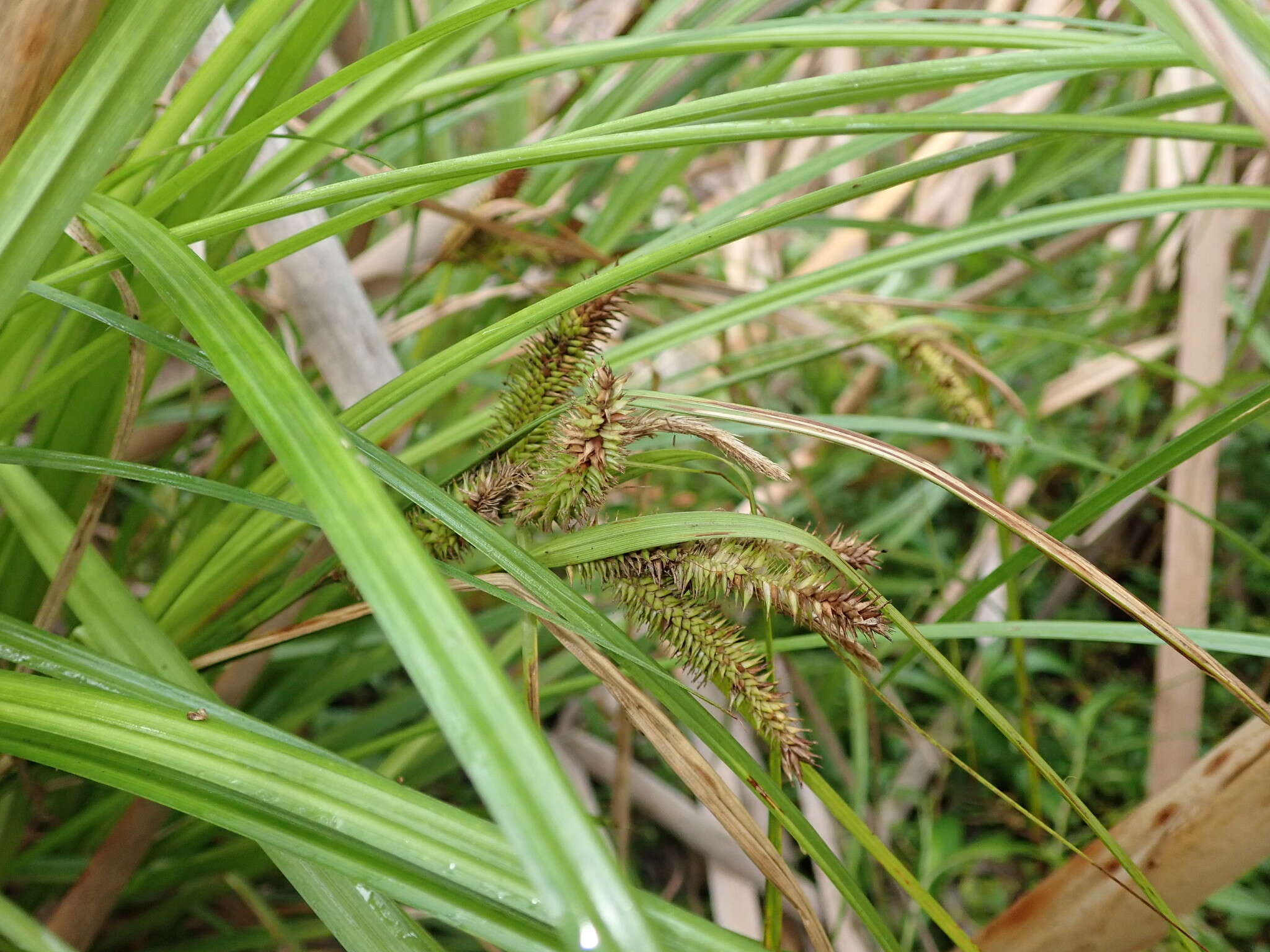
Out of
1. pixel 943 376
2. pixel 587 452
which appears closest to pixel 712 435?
pixel 587 452

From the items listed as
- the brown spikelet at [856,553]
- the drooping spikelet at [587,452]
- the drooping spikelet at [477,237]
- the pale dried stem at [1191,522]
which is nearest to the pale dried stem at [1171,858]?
the brown spikelet at [856,553]

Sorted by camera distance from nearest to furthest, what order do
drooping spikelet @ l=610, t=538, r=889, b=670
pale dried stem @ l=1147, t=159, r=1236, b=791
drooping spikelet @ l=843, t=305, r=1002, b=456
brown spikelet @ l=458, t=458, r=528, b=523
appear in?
drooping spikelet @ l=610, t=538, r=889, b=670 → brown spikelet @ l=458, t=458, r=528, b=523 → drooping spikelet @ l=843, t=305, r=1002, b=456 → pale dried stem @ l=1147, t=159, r=1236, b=791

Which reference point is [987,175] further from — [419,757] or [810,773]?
[810,773]

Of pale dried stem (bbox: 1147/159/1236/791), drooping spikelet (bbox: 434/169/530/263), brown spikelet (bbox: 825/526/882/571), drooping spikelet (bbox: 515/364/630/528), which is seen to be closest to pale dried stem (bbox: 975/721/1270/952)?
brown spikelet (bbox: 825/526/882/571)

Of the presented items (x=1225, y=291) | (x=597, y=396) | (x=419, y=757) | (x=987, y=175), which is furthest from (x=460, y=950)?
(x=987, y=175)

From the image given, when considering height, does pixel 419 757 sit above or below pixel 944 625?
above

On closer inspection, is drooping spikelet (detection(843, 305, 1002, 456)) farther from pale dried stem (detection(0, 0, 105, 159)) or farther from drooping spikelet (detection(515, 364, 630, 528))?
pale dried stem (detection(0, 0, 105, 159))

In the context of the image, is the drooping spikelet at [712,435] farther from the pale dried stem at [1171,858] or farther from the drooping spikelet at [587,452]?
the pale dried stem at [1171,858]
